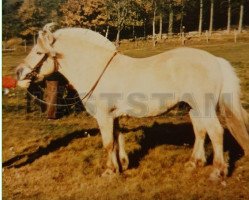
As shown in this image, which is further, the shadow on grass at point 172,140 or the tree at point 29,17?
the tree at point 29,17

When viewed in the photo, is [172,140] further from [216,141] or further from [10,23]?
[10,23]

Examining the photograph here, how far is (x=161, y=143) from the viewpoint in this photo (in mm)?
9695

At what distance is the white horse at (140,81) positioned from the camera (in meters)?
6.86

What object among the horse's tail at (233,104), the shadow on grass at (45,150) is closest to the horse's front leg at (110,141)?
the horse's tail at (233,104)

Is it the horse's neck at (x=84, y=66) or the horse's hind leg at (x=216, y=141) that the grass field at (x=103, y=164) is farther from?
the horse's neck at (x=84, y=66)

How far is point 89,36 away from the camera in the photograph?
7617 mm

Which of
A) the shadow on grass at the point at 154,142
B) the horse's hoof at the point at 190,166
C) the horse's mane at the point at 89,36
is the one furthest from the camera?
the shadow on grass at the point at 154,142

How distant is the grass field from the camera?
683 centimetres

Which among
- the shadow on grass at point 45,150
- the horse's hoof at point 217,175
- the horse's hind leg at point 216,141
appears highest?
the horse's hind leg at point 216,141

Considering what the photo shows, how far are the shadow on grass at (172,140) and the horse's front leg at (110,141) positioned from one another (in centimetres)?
63

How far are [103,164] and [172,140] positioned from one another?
244 centimetres

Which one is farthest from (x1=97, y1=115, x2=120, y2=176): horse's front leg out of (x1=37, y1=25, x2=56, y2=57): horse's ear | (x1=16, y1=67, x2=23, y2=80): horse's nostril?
(x1=16, y1=67, x2=23, y2=80): horse's nostril

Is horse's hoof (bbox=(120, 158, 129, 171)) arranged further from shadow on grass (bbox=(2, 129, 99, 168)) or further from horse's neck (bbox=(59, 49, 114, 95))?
shadow on grass (bbox=(2, 129, 99, 168))

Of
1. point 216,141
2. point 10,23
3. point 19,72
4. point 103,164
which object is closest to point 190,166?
point 216,141
